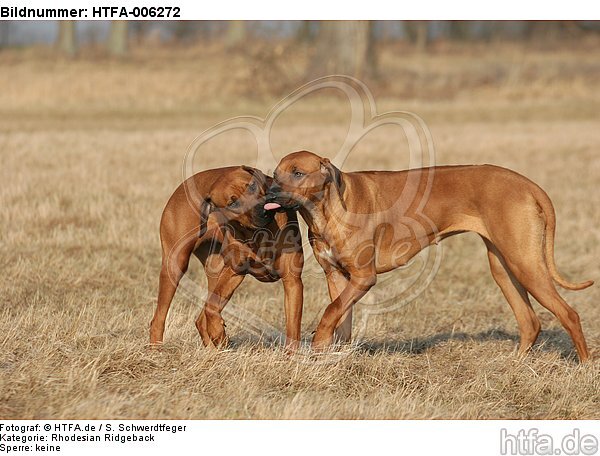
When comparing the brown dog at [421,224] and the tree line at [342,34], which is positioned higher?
the tree line at [342,34]

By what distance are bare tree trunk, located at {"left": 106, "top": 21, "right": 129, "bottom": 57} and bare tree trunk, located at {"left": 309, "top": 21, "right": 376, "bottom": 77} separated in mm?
13661

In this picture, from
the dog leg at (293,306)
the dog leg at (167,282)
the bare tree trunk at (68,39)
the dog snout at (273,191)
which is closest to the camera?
the dog snout at (273,191)

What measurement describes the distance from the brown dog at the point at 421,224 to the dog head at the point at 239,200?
39 cm

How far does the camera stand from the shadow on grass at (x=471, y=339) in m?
8.10

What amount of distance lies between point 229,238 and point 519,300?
2.70 metres

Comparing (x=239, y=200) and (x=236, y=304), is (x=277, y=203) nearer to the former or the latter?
(x=239, y=200)

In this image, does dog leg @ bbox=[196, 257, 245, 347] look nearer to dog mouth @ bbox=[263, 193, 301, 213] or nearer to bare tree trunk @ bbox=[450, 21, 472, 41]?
dog mouth @ bbox=[263, 193, 301, 213]

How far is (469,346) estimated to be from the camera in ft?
27.2

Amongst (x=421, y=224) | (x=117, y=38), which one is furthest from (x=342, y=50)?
(x=421, y=224)

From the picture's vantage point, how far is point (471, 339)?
861cm

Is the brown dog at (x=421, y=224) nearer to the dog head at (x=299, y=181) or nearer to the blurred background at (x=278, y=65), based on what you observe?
the dog head at (x=299, y=181)

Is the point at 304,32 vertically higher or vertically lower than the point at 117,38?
higher

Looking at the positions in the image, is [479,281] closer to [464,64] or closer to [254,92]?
[254,92]

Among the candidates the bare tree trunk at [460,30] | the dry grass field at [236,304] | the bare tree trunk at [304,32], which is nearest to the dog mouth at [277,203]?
the dry grass field at [236,304]
